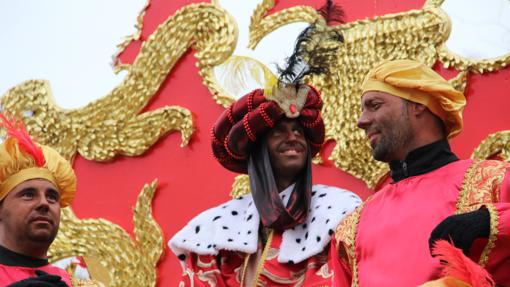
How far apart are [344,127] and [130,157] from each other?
45.9 inches

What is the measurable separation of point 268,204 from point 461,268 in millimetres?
1456

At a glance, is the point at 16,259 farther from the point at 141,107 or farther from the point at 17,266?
the point at 141,107

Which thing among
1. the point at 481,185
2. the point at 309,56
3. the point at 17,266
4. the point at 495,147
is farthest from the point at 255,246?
the point at 481,185

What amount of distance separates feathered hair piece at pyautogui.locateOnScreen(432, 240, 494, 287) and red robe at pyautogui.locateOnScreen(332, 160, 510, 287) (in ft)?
0.65

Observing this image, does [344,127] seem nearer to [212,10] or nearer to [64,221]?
[212,10]

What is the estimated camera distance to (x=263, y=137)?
15.3 feet

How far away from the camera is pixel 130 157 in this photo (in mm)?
5836

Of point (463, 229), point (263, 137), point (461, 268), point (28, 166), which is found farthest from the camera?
point (263, 137)

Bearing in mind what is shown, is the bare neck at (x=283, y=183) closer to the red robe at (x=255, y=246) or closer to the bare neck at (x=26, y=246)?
the red robe at (x=255, y=246)

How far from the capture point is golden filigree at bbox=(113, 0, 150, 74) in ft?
19.5

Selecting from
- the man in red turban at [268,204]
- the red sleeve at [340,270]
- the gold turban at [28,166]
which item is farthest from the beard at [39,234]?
the red sleeve at [340,270]

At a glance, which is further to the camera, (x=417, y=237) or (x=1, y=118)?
(x=1, y=118)

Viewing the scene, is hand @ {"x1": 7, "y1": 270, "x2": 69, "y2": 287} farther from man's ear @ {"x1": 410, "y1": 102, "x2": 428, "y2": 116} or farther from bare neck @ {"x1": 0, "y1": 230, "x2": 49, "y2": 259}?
man's ear @ {"x1": 410, "y1": 102, "x2": 428, "y2": 116}

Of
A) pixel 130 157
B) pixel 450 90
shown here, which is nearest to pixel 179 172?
pixel 130 157
